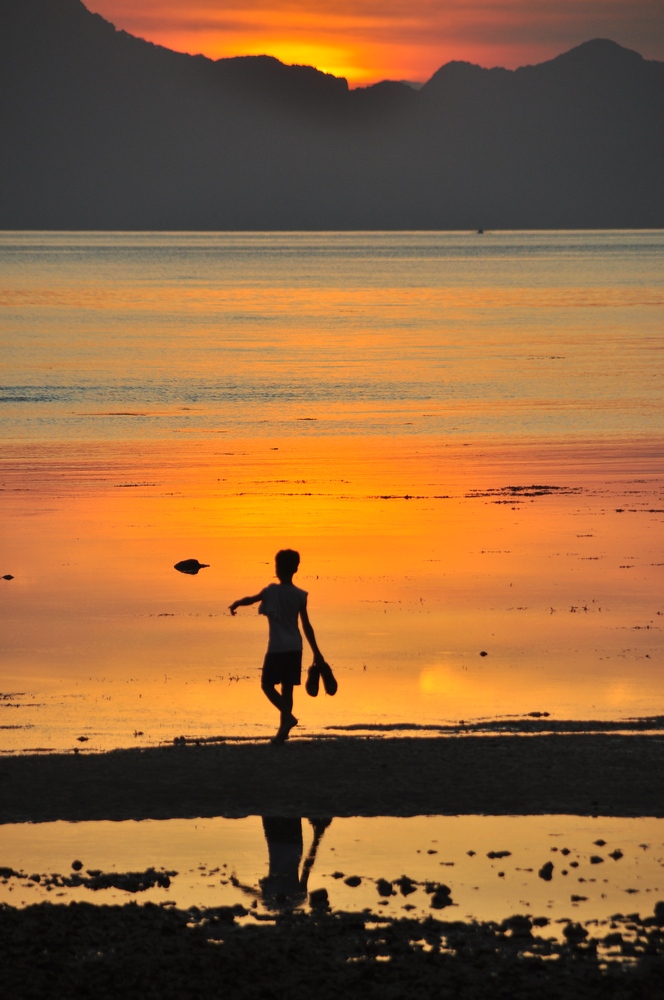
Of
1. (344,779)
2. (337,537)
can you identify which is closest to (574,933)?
(344,779)

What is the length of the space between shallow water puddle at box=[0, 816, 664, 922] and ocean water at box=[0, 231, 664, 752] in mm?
2464

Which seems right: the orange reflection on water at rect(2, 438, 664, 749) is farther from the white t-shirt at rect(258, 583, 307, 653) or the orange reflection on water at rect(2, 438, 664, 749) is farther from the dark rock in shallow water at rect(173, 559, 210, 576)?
the white t-shirt at rect(258, 583, 307, 653)

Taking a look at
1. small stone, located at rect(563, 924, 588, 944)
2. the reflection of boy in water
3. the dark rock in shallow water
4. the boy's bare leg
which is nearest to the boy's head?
the boy's bare leg

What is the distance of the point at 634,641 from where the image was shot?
16172mm

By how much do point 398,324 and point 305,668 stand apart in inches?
2939

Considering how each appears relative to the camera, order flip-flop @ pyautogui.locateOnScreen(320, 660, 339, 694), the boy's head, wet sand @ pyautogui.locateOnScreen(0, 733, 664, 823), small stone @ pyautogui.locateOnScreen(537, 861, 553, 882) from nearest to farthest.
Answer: small stone @ pyautogui.locateOnScreen(537, 861, 553, 882) < wet sand @ pyautogui.locateOnScreen(0, 733, 664, 823) < the boy's head < flip-flop @ pyautogui.locateOnScreen(320, 660, 339, 694)

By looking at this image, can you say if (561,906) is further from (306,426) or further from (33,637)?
(306,426)

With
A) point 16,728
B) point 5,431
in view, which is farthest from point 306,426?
point 16,728

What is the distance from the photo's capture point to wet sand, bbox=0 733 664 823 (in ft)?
34.1

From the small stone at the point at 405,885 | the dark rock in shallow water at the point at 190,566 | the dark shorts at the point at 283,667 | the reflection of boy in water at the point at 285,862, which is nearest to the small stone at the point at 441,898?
the small stone at the point at 405,885

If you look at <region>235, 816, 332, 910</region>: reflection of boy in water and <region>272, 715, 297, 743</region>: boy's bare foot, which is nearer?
<region>235, 816, 332, 910</region>: reflection of boy in water

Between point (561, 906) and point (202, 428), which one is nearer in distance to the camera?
point (561, 906)

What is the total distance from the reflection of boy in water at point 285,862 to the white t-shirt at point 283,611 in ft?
6.40

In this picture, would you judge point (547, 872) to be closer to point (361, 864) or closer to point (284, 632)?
point (361, 864)
